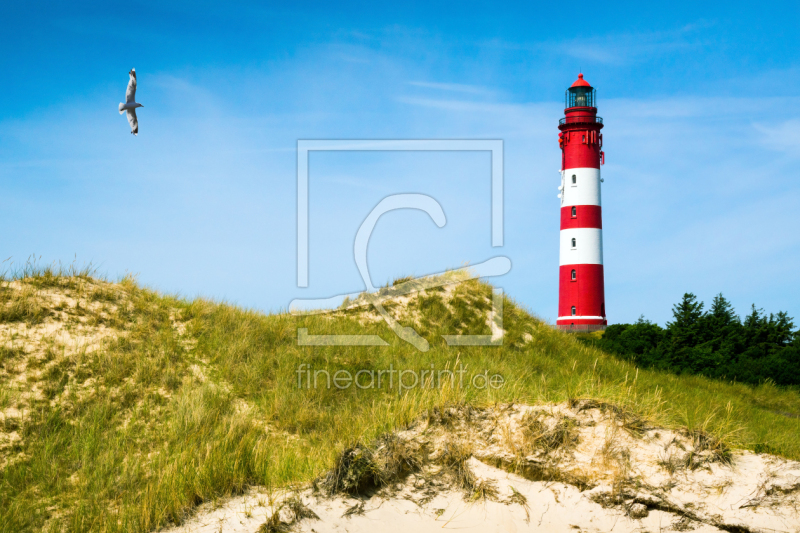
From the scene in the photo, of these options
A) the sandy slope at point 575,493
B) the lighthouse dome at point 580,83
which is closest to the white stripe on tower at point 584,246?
the lighthouse dome at point 580,83

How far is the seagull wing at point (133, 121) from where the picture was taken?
13441mm

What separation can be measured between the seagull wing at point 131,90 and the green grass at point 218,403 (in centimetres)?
410

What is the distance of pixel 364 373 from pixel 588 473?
18.0ft

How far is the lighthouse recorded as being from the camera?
34.3m

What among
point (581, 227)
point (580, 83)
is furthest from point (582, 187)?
point (580, 83)

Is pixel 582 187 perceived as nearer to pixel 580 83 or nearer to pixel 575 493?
pixel 580 83

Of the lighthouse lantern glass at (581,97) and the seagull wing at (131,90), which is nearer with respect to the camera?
the seagull wing at (131,90)

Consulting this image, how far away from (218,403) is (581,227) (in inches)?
1094

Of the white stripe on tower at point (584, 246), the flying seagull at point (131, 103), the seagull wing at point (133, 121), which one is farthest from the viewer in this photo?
the white stripe on tower at point (584, 246)

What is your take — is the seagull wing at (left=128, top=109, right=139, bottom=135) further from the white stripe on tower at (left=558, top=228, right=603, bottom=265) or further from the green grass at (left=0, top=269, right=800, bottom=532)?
the white stripe on tower at (left=558, top=228, right=603, bottom=265)

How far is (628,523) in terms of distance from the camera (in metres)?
6.59

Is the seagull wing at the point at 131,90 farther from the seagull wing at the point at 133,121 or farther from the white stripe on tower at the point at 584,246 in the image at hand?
the white stripe on tower at the point at 584,246

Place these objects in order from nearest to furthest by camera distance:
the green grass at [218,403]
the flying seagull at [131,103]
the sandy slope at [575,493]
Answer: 1. the sandy slope at [575,493]
2. the green grass at [218,403]
3. the flying seagull at [131,103]

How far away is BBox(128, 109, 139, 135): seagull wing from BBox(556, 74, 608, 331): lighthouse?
2563 centimetres
